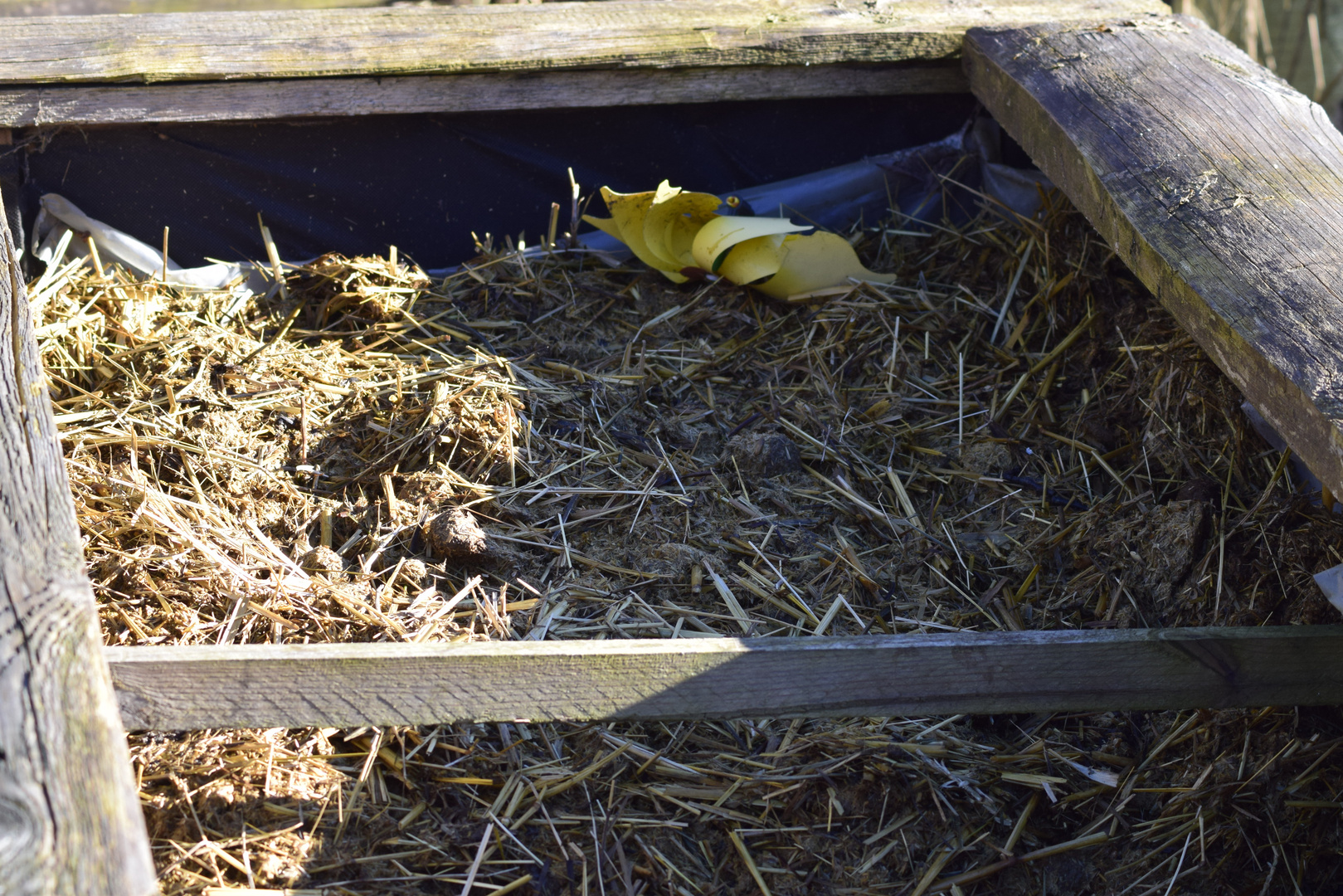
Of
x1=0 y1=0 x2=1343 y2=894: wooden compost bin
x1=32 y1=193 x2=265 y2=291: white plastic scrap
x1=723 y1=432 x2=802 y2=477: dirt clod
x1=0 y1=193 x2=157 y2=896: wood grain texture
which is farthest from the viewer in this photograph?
x1=32 y1=193 x2=265 y2=291: white plastic scrap

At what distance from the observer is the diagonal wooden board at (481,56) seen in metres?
2.77

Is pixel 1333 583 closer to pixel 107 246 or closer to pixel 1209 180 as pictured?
pixel 1209 180

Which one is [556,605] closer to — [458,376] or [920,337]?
[458,376]

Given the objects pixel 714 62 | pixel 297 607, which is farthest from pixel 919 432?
pixel 297 607

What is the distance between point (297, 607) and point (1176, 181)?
195cm

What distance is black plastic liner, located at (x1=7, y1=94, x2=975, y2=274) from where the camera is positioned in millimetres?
2918

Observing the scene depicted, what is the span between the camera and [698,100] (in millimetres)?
3084

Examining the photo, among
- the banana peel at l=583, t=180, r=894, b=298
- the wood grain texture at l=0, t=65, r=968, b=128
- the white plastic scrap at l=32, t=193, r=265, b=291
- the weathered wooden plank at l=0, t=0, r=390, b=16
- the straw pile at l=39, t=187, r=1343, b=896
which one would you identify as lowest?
the straw pile at l=39, t=187, r=1343, b=896

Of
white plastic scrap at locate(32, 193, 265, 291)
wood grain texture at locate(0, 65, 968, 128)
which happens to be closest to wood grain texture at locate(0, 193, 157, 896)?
white plastic scrap at locate(32, 193, 265, 291)

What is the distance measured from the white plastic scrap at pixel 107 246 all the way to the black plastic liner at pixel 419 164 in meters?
0.06

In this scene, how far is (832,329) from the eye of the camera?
2.85m

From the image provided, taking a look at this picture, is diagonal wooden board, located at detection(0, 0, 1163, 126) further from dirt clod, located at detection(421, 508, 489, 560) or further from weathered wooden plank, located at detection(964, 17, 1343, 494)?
dirt clod, located at detection(421, 508, 489, 560)

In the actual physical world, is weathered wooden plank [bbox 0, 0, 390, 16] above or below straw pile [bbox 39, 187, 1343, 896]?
above

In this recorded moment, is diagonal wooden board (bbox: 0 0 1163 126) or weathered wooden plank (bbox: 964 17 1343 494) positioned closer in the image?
weathered wooden plank (bbox: 964 17 1343 494)
